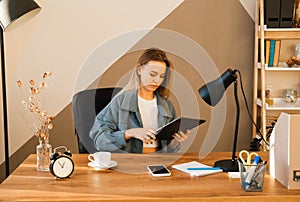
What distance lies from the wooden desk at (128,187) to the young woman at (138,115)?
1.02 feet

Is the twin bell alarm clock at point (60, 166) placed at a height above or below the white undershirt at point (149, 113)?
below

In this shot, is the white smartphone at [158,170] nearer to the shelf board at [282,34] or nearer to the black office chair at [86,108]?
the black office chair at [86,108]

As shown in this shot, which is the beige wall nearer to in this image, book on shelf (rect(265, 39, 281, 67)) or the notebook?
book on shelf (rect(265, 39, 281, 67))

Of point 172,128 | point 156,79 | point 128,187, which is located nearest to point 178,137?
point 172,128

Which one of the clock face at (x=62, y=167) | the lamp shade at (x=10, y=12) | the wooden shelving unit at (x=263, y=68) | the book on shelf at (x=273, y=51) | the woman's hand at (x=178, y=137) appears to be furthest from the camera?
the book on shelf at (x=273, y=51)

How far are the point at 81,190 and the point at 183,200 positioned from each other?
39 centimetres

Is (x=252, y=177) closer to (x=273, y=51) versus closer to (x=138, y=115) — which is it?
(x=138, y=115)

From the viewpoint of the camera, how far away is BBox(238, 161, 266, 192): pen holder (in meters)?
1.68

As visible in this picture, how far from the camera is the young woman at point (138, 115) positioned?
7.68ft

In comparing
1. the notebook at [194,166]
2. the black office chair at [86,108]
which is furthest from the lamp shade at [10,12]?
the notebook at [194,166]

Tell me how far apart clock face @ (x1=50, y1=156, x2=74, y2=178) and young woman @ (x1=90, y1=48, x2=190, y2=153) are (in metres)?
0.47

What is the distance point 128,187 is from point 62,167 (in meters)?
0.31

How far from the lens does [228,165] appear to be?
200 cm

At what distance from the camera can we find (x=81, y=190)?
168 cm
